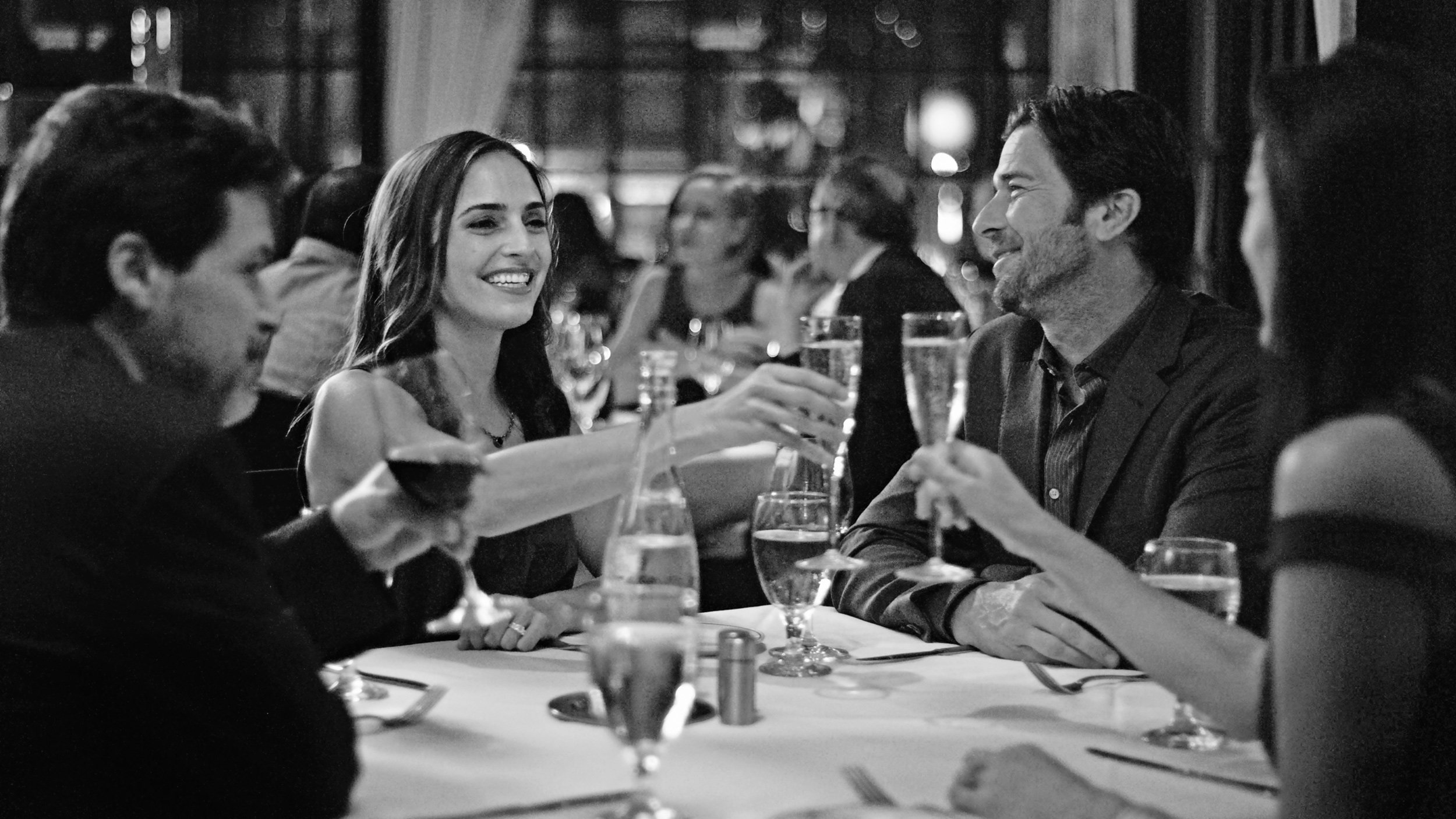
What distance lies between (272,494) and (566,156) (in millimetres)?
7862

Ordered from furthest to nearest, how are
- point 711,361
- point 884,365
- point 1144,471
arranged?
point 711,361 → point 884,365 → point 1144,471

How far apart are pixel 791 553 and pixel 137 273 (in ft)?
2.88

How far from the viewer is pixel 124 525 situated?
1156 mm

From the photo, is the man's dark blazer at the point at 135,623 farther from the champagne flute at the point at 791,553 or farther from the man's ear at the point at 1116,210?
the man's ear at the point at 1116,210

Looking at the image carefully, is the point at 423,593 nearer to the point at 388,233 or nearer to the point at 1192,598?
the point at 388,233

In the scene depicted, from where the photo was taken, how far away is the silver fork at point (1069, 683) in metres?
1.73

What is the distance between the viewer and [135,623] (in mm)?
1179

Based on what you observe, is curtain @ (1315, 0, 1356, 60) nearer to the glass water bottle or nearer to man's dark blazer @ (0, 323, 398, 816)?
the glass water bottle

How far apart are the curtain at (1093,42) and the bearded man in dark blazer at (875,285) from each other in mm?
1179

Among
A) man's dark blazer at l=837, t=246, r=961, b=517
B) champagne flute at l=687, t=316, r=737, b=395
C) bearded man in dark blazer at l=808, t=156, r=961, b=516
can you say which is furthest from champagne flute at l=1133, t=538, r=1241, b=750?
champagne flute at l=687, t=316, r=737, b=395

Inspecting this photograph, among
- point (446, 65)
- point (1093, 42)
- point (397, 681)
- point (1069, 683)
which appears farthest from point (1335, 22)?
point (446, 65)

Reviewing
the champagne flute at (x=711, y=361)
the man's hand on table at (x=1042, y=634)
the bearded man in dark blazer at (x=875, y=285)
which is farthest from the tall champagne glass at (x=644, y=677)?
the champagne flute at (x=711, y=361)

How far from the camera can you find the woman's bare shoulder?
42.8 inches

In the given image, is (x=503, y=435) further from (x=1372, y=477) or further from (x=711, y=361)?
(x=711, y=361)
